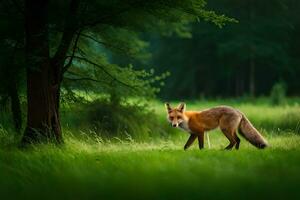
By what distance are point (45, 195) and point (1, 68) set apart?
17.5 ft

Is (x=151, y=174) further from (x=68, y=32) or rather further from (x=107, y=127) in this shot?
(x=107, y=127)

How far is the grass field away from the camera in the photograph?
27.6ft

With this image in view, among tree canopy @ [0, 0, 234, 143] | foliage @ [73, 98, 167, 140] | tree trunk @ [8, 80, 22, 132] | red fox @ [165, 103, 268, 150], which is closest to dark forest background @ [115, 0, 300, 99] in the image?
foliage @ [73, 98, 167, 140]

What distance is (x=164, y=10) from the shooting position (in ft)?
44.0

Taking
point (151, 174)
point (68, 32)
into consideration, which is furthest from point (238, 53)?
point (151, 174)

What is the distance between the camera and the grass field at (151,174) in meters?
8.42

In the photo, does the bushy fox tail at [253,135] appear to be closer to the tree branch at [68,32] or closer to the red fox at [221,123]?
the red fox at [221,123]

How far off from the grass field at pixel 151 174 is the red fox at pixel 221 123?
444mm

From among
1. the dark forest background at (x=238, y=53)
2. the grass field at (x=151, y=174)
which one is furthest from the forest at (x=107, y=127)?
the dark forest background at (x=238, y=53)

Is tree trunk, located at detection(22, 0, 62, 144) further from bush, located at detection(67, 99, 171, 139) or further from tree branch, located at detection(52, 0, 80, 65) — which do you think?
bush, located at detection(67, 99, 171, 139)

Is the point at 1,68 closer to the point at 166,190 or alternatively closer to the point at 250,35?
the point at 166,190

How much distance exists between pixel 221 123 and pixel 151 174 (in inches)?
127

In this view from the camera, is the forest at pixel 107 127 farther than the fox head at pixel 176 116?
No

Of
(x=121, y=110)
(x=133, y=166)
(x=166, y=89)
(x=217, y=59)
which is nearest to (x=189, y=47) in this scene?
(x=217, y=59)
